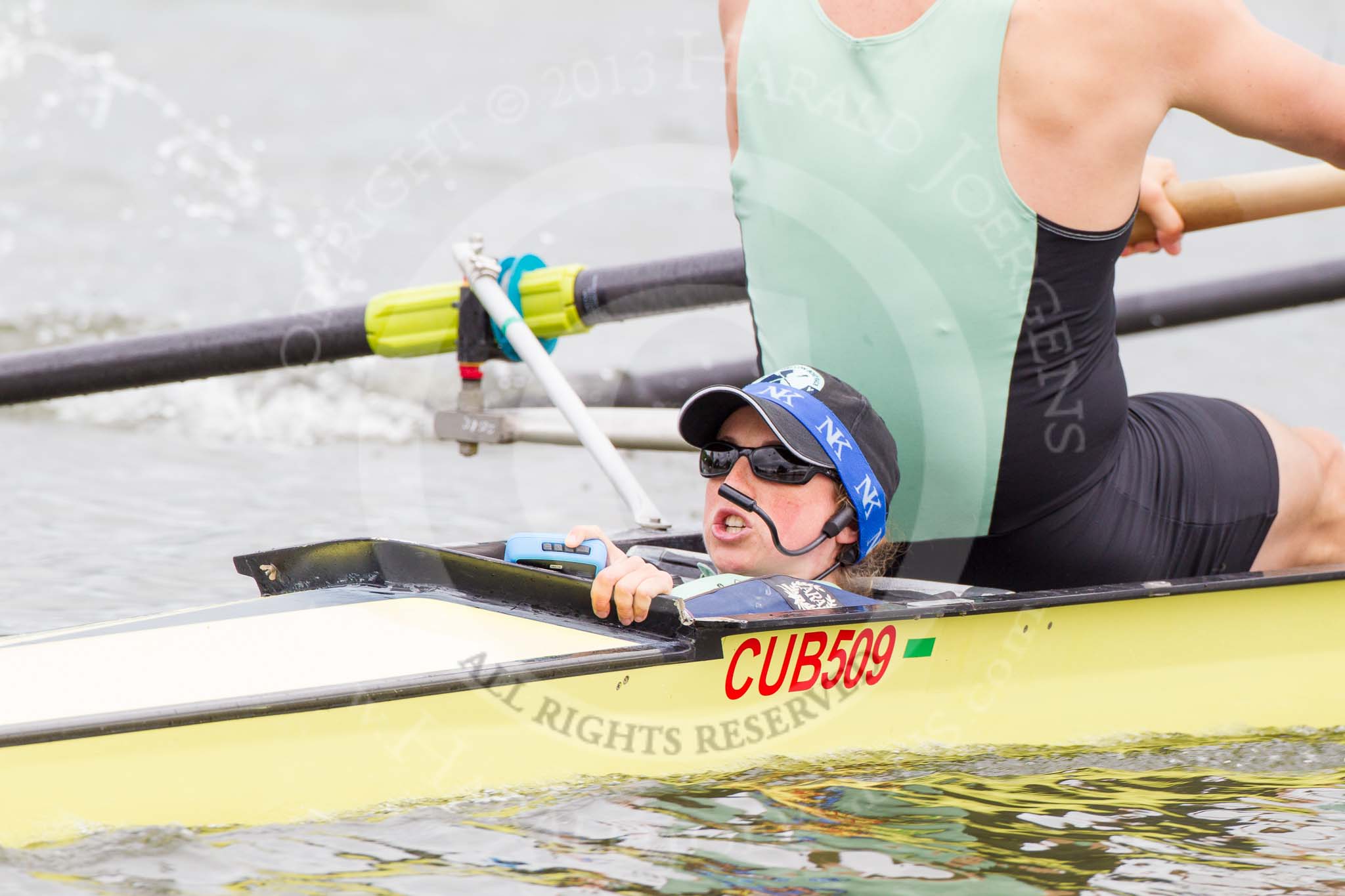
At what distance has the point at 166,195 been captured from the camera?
1098cm

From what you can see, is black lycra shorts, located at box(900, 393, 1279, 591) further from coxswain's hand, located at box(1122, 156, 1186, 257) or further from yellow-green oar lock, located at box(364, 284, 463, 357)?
yellow-green oar lock, located at box(364, 284, 463, 357)

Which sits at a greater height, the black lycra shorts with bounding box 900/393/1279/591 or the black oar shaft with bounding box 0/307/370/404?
the black oar shaft with bounding box 0/307/370/404

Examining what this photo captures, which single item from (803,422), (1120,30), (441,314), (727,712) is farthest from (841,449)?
(441,314)

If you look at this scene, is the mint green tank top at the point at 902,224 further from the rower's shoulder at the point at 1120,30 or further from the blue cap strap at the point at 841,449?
the blue cap strap at the point at 841,449

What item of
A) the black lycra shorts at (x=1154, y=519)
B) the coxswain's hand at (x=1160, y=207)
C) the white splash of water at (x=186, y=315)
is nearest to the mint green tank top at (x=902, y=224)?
the black lycra shorts at (x=1154, y=519)

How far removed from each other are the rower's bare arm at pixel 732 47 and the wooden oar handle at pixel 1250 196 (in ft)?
3.37

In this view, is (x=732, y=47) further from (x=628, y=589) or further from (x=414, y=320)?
(x=414, y=320)

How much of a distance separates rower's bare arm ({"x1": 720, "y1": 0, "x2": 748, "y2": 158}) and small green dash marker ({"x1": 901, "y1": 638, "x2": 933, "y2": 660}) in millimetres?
1068

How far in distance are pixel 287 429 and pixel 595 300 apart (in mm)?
3829

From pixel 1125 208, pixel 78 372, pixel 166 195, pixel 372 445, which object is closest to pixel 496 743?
pixel 1125 208

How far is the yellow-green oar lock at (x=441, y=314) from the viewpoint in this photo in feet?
13.4

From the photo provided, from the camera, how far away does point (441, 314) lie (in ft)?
13.6

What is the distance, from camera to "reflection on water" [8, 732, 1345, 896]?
2.15m


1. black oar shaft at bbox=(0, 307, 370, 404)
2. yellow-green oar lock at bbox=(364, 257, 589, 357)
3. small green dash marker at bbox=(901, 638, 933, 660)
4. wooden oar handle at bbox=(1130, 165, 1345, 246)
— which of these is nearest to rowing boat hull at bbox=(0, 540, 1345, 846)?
small green dash marker at bbox=(901, 638, 933, 660)
